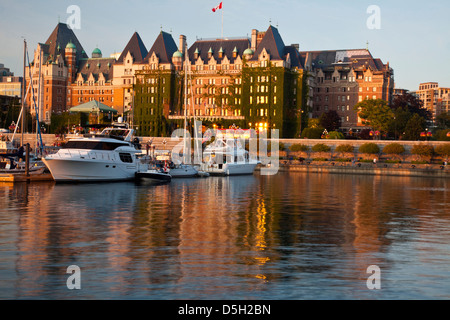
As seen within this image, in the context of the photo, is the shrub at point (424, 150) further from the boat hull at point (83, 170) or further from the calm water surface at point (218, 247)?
the boat hull at point (83, 170)

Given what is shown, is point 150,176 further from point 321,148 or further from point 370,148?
point 370,148

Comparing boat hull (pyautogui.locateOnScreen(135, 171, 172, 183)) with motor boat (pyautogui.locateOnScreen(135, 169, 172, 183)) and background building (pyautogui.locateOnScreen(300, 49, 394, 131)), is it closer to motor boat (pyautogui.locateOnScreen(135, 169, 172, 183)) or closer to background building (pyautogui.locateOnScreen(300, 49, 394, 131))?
motor boat (pyautogui.locateOnScreen(135, 169, 172, 183))

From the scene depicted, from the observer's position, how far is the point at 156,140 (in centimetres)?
12331

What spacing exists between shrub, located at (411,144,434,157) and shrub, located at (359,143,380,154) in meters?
6.66

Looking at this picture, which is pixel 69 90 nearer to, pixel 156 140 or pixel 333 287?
pixel 156 140

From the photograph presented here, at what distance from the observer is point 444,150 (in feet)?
316

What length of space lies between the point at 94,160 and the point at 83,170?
141 centimetres

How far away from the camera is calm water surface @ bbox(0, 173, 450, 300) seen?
59.1 ft

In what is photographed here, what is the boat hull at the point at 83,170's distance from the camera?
181ft

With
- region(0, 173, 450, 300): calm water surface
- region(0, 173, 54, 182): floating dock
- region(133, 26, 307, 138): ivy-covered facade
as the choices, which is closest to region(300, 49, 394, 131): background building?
region(133, 26, 307, 138): ivy-covered facade

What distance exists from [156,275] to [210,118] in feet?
389
